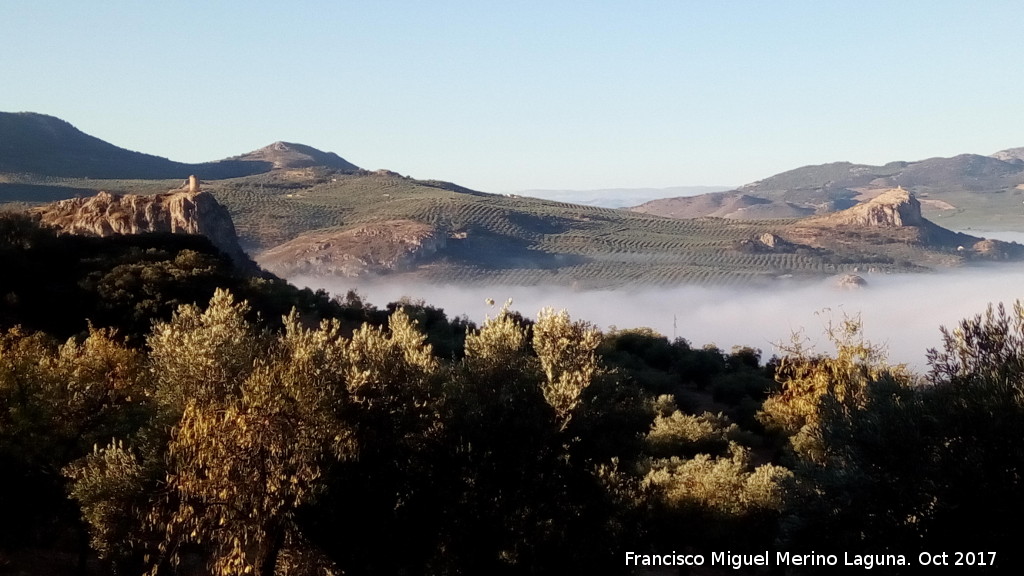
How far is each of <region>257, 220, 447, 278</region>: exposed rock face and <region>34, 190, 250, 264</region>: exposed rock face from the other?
180 ft

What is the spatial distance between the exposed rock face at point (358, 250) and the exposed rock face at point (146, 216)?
54.7m

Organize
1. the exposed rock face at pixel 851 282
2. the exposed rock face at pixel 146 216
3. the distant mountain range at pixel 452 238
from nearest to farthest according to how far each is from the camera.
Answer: the exposed rock face at pixel 146 216 < the distant mountain range at pixel 452 238 < the exposed rock face at pixel 851 282

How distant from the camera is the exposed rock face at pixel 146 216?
192 ft

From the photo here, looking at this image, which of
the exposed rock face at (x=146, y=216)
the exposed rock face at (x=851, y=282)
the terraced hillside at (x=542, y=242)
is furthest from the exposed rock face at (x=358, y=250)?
the exposed rock face at (x=851, y=282)

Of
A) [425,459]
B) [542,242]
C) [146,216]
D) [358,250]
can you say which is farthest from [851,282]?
[425,459]

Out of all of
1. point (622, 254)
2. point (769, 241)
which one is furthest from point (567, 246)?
point (769, 241)

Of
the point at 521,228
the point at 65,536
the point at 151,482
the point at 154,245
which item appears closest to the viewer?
the point at 151,482

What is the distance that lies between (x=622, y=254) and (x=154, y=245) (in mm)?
129058

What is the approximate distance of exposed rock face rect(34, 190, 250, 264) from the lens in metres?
58.6

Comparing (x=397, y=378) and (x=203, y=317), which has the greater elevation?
(x=203, y=317)

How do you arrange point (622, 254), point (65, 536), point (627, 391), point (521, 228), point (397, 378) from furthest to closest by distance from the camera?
point (521, 228), point (622, 254), point (65, 536), point (627, 391), point (397, 378)

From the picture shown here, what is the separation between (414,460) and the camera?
1356cm

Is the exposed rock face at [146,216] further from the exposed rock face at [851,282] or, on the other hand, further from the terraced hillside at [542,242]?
the exposed rock face at [851,282]

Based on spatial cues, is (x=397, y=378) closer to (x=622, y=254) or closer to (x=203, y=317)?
(x=203, y=317)
